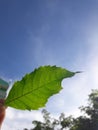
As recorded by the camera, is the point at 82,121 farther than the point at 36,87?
Yes

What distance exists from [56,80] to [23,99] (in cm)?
9

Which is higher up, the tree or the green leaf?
the tree

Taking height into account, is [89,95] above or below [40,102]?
above

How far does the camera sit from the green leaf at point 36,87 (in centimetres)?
62

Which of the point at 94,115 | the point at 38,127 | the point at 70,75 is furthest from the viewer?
the point at 38,127

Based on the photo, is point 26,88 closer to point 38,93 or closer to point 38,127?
point 38,93

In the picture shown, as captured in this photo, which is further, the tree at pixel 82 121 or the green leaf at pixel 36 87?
the tree at pixel 82 121

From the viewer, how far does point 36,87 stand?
0.63 meters

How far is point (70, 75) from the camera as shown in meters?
0.60

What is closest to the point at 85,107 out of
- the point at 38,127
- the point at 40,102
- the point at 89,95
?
the point at 89,95

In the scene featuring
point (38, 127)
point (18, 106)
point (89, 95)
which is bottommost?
point (18, 106)

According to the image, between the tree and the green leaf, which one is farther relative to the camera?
the tree

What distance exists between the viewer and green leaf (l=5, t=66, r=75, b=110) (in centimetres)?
62

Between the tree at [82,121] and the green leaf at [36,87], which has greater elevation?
the tree at [82,121]
